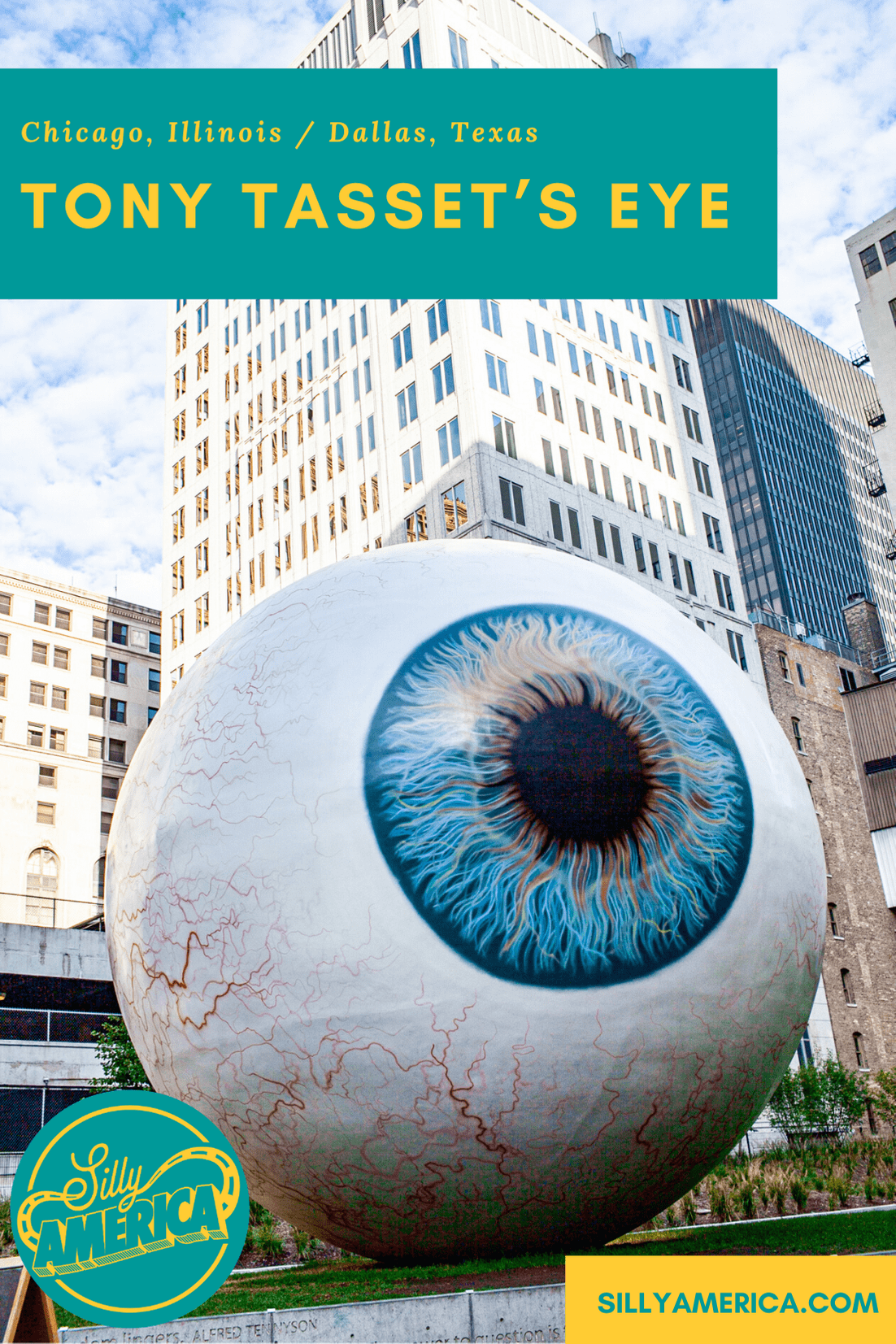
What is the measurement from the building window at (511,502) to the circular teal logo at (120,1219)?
40.6 meters

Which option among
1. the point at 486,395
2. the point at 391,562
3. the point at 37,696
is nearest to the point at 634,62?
the point at 486,395

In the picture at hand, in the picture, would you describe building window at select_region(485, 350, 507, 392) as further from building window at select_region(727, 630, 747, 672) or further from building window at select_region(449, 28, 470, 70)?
building window at select_region(727, 630, 747, 672)

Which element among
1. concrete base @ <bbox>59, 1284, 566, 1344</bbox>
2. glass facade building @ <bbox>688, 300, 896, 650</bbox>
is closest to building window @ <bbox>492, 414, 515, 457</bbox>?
concrete base @ <bbox>59, 1284, 566, 1344</bbox>

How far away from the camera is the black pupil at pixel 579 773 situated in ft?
24.2

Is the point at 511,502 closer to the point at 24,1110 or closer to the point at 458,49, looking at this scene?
the point at 458,49

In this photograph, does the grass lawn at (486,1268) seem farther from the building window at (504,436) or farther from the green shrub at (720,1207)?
the building window at (504,436)

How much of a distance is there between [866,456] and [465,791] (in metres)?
157

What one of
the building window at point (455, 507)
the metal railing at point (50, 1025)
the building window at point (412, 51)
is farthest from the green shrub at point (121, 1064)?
the building window at point (412, 51)

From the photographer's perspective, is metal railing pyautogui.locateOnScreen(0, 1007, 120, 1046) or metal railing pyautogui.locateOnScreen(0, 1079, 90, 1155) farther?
metal railing pyautogui.locateOnScreen(0, 1007, 120, 1046)

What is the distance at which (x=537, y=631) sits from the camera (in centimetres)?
798

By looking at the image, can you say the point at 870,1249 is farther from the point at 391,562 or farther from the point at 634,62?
the point at 634,62

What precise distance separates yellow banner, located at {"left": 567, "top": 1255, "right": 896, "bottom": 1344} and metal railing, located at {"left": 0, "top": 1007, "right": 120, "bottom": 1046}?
3240 cm

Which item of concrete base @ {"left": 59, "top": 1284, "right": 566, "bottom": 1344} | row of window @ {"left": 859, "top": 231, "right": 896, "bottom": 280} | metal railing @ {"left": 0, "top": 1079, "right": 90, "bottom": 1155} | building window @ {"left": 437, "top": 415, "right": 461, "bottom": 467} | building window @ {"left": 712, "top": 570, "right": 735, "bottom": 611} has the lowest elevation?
concrete base @ {"left": 59, "top": 1284, "right": 566, "bottom": 1344}

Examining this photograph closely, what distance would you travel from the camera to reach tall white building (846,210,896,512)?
208ft
